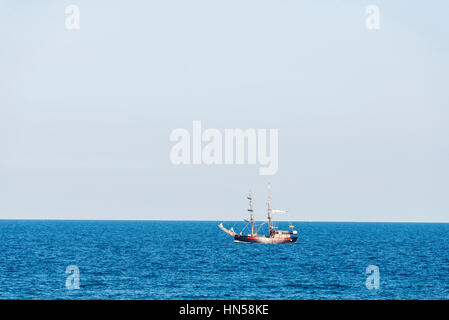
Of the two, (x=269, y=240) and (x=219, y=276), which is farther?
(x=269, y=240)

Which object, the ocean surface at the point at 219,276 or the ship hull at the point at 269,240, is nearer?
the ocean surface at the point at 219,276

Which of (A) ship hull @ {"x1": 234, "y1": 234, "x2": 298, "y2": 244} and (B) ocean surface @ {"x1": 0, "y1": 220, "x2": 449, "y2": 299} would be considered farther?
(A) ship hull @ {"x1": 234, "y1": 234, "x2": 298, "y2": 244}

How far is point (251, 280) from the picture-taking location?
228ft
